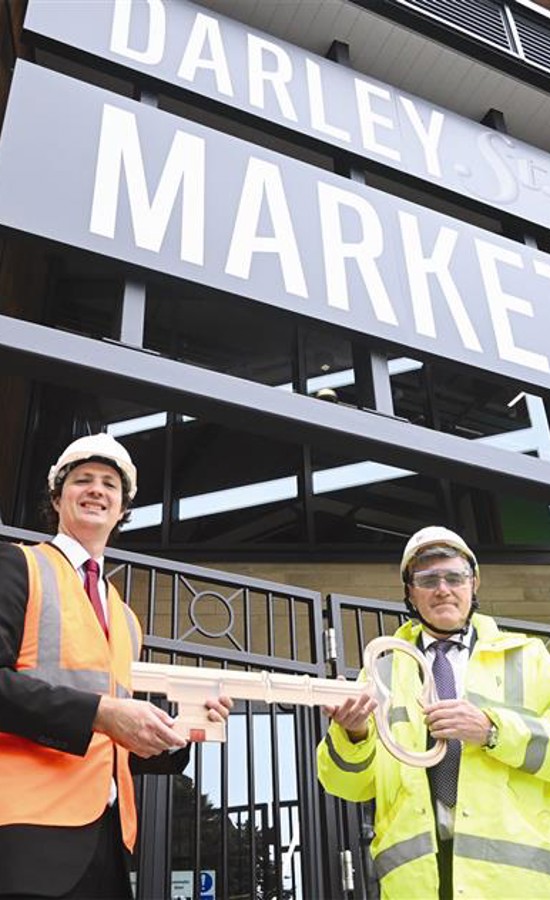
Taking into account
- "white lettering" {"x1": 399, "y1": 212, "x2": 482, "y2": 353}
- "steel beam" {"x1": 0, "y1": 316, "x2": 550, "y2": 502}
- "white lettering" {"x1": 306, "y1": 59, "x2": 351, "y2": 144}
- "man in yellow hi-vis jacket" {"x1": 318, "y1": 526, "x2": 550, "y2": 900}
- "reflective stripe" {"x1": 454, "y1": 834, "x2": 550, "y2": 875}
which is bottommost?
"reflective stripe" {"x1": 454, "y1": 834, "x2": 550, "y2": 875}

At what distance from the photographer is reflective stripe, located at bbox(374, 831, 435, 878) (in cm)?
168

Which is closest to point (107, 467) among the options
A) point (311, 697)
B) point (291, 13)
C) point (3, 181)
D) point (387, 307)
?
point (311, 697)

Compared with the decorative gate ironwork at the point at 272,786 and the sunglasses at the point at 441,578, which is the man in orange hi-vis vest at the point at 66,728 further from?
the decorative gate ironwork at the point at 272,786

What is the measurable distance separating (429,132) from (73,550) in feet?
13.3

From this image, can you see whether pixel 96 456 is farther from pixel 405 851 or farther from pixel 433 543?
pixel 405 851

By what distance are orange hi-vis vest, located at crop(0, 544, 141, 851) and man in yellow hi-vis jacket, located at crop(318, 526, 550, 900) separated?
0.52m

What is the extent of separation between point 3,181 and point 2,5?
3.16m

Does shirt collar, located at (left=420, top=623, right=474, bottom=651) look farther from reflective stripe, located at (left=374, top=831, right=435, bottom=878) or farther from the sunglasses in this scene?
reflective stripe, located at (left=374, top=831, right=435, bottom=878)

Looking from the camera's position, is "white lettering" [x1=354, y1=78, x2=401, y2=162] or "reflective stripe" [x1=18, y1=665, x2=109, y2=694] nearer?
"reflective stripe" [x1=18, y1=665, x2=109, y2=694]

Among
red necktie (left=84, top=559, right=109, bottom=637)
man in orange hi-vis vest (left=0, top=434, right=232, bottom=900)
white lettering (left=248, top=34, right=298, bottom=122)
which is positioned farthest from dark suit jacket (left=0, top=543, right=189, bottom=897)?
white lettering (left=248, top=34, right=298, bottom=122)

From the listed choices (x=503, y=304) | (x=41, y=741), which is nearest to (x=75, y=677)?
(x=41, y=741)

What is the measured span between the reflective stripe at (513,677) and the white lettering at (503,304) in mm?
1958

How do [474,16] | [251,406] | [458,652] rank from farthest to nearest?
[474,16] < [251,406] < [458,652]

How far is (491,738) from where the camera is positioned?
1685mm
